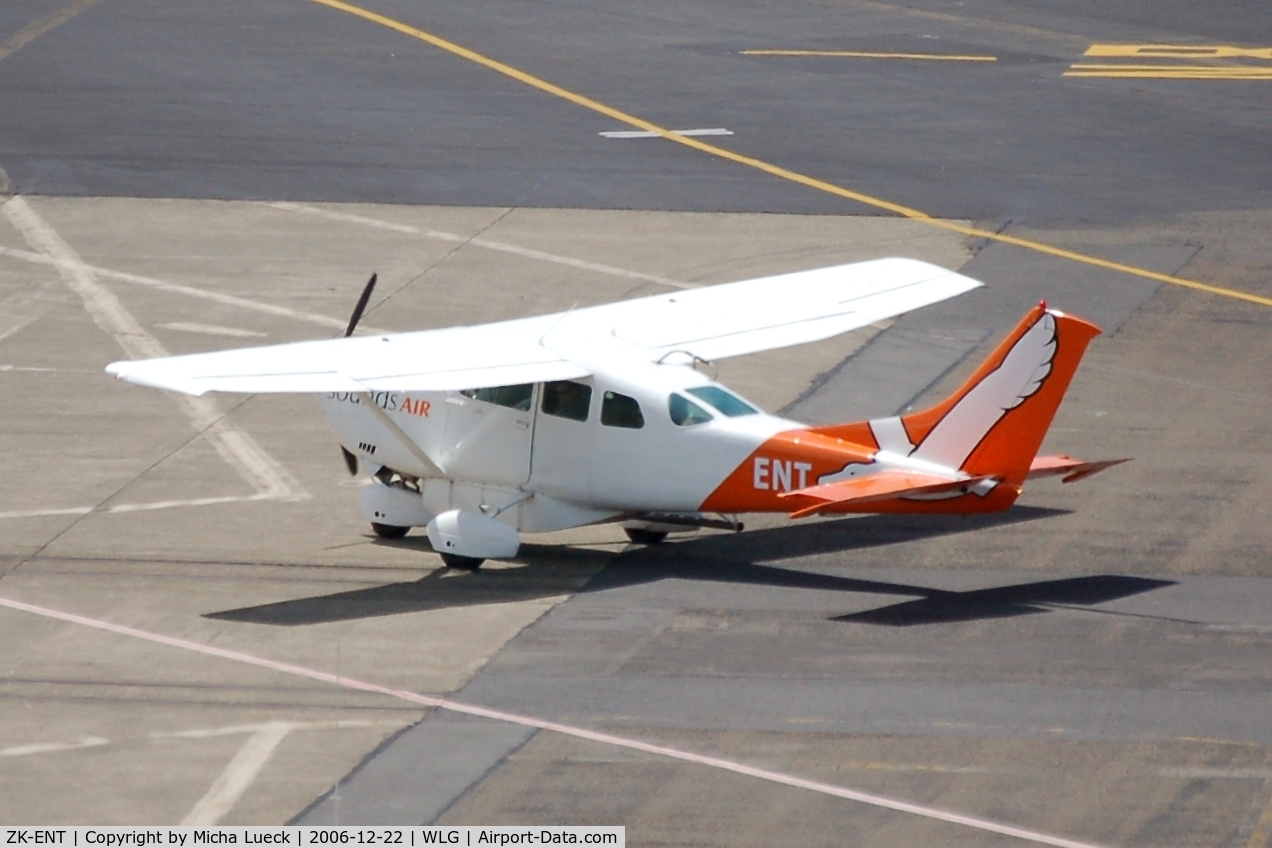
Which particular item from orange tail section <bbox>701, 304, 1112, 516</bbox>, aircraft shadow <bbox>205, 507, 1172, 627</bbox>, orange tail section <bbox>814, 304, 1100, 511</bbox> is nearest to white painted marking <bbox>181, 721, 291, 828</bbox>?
aircraft shadow <bbox>205, 507, 1172, 627</bbox>

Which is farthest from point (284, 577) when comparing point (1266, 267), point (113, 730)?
point (1266, 267)

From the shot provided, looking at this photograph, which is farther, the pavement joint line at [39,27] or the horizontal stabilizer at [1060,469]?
the pavement joint line at [39,27]

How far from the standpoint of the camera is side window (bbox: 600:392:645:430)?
20.9m

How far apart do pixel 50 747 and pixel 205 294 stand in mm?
15932

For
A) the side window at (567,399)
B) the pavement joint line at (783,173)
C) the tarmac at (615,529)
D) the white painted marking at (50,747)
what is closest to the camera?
the tarmac at (615,529)

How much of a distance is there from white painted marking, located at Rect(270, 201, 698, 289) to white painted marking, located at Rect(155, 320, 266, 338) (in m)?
5.47

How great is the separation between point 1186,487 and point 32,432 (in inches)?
564

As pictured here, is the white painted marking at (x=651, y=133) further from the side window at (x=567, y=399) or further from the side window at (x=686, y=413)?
the side window at (x=686, y=413)

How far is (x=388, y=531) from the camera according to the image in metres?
22.6

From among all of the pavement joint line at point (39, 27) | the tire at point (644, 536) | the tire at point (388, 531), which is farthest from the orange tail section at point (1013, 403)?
the pavement joint line at point (39, 27)

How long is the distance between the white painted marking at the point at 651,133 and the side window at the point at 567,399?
19.7 meters

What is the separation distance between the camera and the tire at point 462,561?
21266 mm

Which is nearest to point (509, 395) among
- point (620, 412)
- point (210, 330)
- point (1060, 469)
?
point (620, 412)

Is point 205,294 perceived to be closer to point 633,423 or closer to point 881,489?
point 633,423
